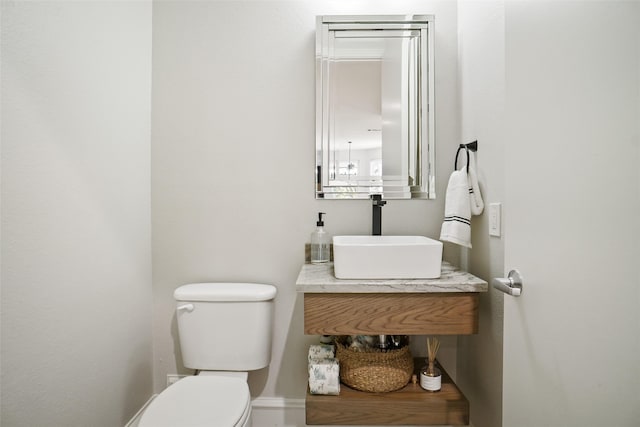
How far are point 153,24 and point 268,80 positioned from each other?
0.65 meters

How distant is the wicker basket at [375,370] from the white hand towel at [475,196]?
65cm

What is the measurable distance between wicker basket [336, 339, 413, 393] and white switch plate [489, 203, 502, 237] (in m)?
0.59

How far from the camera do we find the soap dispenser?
5.32 feet

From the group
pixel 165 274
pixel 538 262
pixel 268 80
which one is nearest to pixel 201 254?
pixel 165 274

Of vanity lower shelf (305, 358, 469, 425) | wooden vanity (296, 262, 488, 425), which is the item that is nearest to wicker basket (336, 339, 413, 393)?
vanity lower shelf (305, 358, 469, 425)

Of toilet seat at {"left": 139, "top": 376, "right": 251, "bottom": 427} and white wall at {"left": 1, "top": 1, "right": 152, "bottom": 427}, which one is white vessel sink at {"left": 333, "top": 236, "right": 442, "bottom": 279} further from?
white wall at {"left": 1, "top": 1, "right": 152, "bottom": 427}

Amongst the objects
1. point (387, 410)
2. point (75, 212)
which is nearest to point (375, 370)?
point (387, 410)

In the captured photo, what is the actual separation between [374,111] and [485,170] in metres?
0.63

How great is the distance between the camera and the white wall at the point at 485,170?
1242mm

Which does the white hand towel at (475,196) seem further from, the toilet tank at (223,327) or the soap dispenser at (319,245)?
the toilet tank at (223,327)

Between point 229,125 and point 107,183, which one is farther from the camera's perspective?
point 229,125

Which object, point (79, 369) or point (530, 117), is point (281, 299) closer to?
point (79, 369)

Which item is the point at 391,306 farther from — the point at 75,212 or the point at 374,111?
the point at 75,212

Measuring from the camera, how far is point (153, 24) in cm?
171
